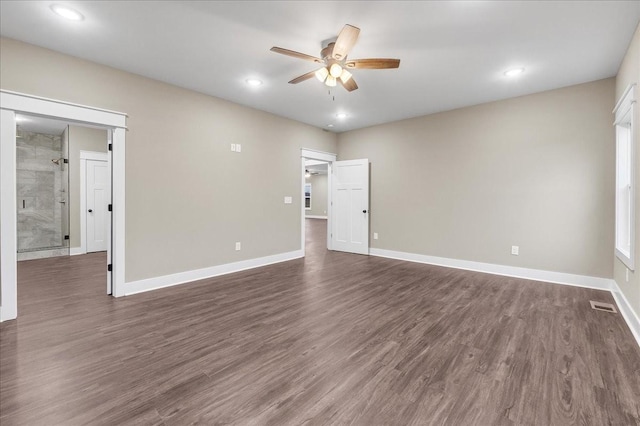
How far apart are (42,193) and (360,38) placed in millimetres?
7348

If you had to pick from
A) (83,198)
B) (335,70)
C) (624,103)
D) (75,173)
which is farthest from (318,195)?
(624,103)

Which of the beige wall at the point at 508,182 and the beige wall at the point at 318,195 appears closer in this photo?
the beige wall at the point at 508,182

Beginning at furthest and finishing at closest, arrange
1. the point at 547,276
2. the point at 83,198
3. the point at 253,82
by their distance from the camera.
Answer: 1. the point at 83,198
2. the point at 547,276
3. the point at 253,82

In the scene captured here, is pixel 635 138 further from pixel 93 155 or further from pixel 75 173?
pixel 75 173

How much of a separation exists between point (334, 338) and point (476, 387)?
1098 mm

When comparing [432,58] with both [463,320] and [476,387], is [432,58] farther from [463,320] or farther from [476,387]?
[476,387]

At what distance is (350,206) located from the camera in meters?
6.43

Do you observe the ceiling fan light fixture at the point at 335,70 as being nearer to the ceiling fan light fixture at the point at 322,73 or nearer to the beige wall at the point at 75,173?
the ceiling fan light fixture at the point at 322,73

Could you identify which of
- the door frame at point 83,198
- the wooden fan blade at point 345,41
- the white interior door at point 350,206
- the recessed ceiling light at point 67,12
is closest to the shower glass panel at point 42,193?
the door frame at point 83,198

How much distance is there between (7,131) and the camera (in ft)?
9.07

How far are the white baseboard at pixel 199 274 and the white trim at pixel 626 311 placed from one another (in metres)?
4.62

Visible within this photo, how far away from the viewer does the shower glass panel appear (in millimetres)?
5883

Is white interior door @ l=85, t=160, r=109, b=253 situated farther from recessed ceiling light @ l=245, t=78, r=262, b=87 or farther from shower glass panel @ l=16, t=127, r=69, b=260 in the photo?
recessed ceiling light @ l=245, t=78, r=262, b=87

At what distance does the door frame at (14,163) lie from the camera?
2748 millimetres
